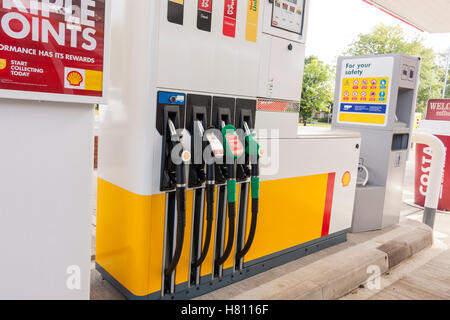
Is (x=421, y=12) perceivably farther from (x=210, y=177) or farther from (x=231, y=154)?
(x=210, y=177)

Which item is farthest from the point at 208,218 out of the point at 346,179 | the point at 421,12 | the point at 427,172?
the point at 421,12

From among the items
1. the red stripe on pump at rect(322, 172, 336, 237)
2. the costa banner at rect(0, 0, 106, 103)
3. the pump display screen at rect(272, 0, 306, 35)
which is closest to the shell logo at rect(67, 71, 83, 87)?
the costa banner at rect(0, 0, 106, 103)

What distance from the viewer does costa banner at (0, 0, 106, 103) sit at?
1524 millimetres

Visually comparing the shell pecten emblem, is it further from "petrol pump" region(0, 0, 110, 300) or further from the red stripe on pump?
the red stripe on pump

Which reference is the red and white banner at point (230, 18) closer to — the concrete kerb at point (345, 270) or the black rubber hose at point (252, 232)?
the black rubber hose at point (252, 232)

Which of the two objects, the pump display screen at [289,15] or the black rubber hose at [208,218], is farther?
the pump display screen at [289,15]

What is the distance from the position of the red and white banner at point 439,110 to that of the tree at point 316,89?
63.1 feet

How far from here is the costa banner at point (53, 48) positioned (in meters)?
1.52

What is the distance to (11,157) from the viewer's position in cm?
164

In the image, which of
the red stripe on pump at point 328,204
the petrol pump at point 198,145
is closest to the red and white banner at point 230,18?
the petrol pump at point 198,145

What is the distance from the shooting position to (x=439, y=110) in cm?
592

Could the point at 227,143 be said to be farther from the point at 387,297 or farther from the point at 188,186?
the point at 387,297

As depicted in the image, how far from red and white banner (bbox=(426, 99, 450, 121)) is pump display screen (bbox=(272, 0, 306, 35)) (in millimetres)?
4086

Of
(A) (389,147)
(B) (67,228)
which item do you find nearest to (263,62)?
(B) (67,228)
